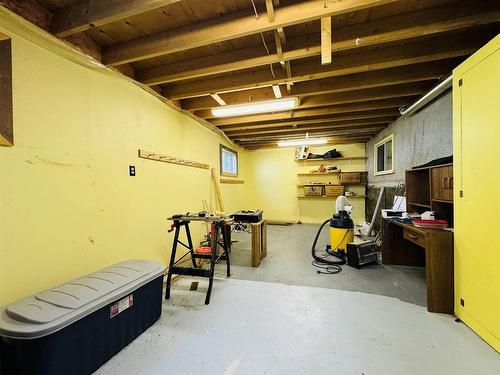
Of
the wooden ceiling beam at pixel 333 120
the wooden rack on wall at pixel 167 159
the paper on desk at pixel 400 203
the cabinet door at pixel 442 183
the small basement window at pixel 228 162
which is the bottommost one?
the paper on desk at pixel 400 203

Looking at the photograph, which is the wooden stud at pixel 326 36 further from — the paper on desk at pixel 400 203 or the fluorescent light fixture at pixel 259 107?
the paper on desk at pixel 400 203

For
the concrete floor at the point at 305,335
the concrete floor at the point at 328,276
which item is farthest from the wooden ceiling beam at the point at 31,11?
the concrete floor at the point at 328,276

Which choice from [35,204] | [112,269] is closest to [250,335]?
[112,269]

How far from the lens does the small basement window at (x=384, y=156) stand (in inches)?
187

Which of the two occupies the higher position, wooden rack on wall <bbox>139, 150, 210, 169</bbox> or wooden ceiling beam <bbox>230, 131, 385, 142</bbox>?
wooden ceiling beam <bbox>230, 131, 385, 142</bbox>

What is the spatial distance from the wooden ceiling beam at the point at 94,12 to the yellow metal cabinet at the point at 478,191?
247 centimetres

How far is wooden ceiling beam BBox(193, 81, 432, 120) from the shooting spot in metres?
3.05

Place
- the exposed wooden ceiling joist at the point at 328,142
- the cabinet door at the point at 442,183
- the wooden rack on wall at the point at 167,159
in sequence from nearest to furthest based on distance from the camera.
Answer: the cabinet door at the point at 442,183 → the wooden rack on wall at the point at 167,159 → the exposed wooden ceiling joist at the point at 328,142

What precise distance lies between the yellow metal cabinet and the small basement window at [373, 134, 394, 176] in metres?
2.95

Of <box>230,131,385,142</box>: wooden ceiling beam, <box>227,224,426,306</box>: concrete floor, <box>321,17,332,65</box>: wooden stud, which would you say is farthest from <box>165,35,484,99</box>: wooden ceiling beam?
<box>230,131,385,142</box>: wooden ceiling beam

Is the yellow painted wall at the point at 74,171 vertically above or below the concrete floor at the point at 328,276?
above

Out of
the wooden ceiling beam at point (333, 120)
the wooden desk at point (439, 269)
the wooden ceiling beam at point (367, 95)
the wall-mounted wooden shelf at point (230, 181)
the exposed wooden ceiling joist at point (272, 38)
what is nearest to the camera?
the exposed wooden ceiling joist at point (272, 38)

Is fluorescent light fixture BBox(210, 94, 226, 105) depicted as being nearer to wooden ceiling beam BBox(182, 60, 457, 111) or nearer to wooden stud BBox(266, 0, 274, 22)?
wooden ceiling beam BBox(182, 60, 457, 111)

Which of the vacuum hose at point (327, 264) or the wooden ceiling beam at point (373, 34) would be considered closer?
the wooden ceiling beam at point (373, 34)
